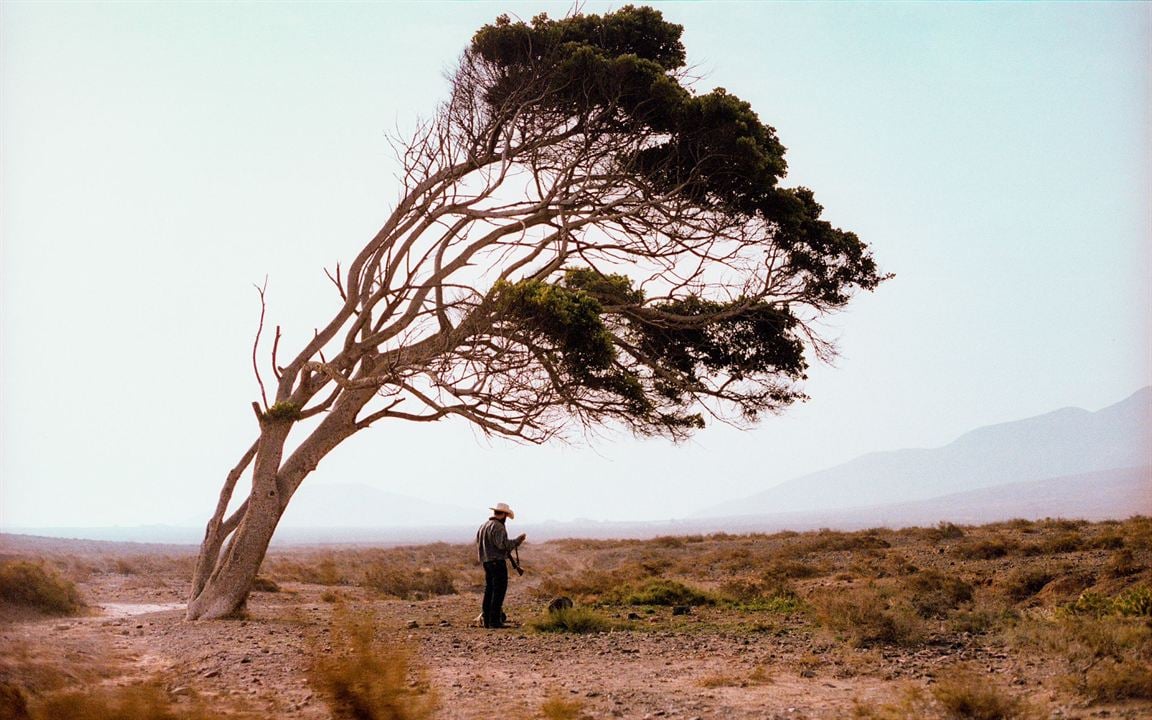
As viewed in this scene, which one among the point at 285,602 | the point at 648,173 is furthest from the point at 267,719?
the point at 285,602

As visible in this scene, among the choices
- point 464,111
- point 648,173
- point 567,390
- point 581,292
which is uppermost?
point 464,111

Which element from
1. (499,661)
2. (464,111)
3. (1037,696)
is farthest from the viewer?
(464,111)

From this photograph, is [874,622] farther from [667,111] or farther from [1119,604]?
[667,111]

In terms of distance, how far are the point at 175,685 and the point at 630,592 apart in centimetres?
1070

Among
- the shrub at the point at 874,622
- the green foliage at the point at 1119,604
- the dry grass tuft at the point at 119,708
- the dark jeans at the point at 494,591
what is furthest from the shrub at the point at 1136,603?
the dry grass tuft at the point at 119,708

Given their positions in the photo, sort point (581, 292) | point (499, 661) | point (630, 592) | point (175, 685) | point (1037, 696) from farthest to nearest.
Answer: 1. point (630, 592)
2. point (581, 292)
3. point (499, 661)
4. point (175, 685)
5. point (1037, 696)

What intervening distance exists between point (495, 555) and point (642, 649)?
308 cm

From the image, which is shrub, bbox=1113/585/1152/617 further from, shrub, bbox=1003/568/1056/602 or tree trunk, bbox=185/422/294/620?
tree trunk, bbox=185/422/294/620

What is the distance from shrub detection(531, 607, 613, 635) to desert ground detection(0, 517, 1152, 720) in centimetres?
3

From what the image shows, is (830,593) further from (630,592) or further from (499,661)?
(630,592)

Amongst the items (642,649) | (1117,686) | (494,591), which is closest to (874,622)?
(642,649)

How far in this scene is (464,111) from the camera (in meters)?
17.5

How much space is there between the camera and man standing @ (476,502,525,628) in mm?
14117

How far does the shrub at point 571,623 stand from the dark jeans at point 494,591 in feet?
2.25
